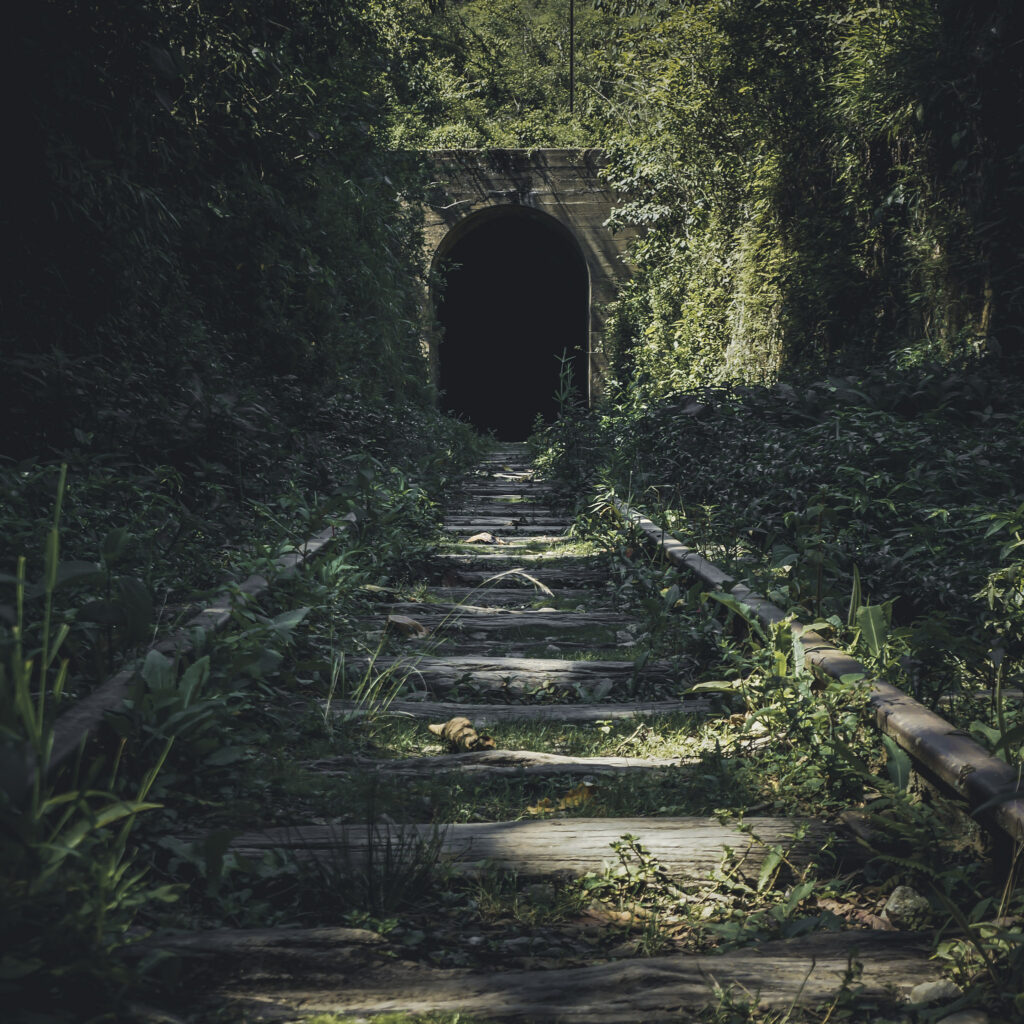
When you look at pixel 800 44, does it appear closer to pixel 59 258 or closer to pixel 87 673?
pixel 59 258

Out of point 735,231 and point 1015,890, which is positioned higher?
point 735,231

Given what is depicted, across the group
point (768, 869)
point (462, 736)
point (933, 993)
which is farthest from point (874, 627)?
point (933, 993)

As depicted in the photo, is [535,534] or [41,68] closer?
[41,68]

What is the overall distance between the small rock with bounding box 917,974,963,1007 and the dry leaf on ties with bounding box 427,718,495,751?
151 centimetres

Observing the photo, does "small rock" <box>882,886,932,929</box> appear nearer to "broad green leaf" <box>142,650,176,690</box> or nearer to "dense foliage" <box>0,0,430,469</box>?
"broad green leaf" <box>142,650,176,690</box>

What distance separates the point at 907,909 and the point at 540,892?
77 centimetres

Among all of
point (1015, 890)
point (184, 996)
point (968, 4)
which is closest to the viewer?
point (184, 996)

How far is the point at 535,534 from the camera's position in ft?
24.5

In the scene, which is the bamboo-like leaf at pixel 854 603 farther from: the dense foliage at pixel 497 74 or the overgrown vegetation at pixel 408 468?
the dense foliage at pixel 497 74

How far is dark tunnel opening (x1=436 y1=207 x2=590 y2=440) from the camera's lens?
2197 cm

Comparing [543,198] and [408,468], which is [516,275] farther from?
[408,468]

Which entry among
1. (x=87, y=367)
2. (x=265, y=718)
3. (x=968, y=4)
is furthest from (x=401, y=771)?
(x=968, y=4)

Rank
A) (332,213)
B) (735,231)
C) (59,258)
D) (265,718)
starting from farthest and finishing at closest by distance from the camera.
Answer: (735,231) → (332,213) → (59,258) → (265,718)

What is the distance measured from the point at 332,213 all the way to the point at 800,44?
18.3 ft
